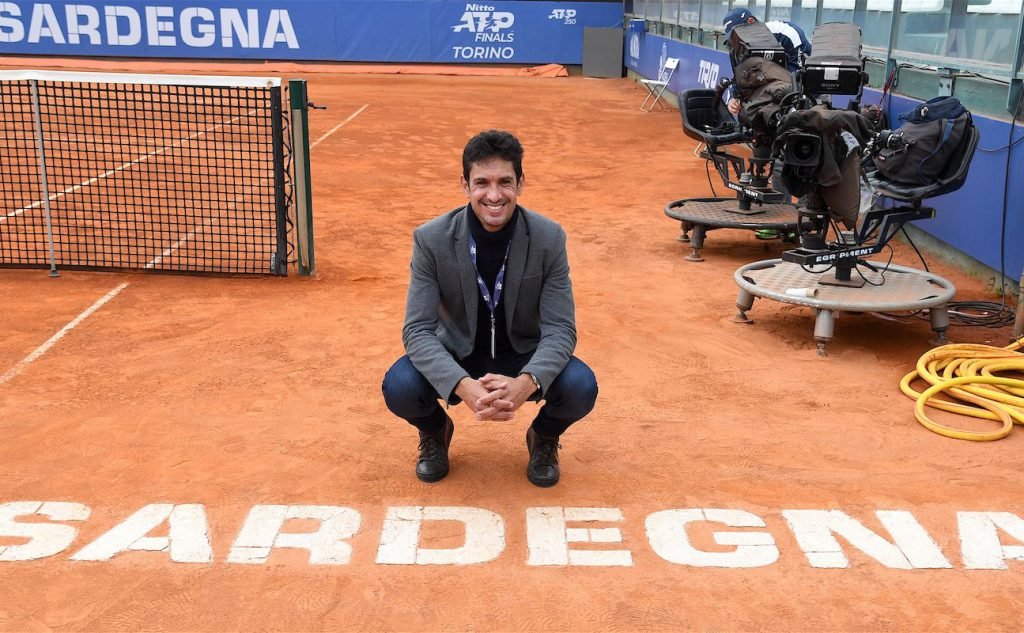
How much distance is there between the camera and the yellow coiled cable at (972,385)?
18.2 ft

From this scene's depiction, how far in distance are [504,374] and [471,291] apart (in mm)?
416

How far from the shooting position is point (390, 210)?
11.5m

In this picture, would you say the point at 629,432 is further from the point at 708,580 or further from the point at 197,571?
the point at 197,571

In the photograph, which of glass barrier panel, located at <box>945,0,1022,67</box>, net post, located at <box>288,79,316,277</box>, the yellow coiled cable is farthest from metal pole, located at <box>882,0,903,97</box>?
net post, located at <box>288,79,316,277</box>

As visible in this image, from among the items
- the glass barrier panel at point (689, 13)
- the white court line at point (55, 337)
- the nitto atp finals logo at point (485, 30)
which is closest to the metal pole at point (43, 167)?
the white court line at point (55, 337)

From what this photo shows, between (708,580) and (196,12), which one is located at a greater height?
(196,12)

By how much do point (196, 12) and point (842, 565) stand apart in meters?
25.8

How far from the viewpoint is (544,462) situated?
480 cm

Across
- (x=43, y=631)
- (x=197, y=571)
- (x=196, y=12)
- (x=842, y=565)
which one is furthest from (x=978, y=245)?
(x=196, y=12)

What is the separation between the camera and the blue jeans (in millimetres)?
4461

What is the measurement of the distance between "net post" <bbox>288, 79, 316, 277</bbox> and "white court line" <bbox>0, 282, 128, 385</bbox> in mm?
1362

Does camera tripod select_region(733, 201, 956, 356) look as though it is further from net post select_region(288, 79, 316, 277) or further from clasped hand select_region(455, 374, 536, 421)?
net post select_region(288, 79, 316, 277)

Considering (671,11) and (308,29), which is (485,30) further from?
(671,11)

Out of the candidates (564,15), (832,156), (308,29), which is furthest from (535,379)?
(308,29)
